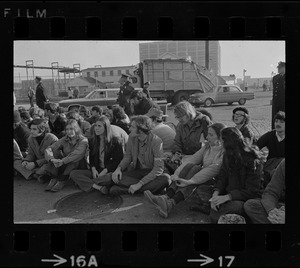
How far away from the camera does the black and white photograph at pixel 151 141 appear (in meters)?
4.35

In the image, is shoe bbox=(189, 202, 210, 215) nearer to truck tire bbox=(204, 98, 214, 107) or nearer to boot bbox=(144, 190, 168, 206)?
boot bbox=(144, 190, 168, 206)

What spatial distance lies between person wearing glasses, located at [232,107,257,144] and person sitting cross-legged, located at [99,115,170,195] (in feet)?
2.88

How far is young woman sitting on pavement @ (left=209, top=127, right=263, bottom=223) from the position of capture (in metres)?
4.34

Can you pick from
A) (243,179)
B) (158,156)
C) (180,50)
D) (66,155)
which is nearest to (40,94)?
(66,155)

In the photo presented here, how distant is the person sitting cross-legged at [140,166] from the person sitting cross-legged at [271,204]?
986 millimetres
